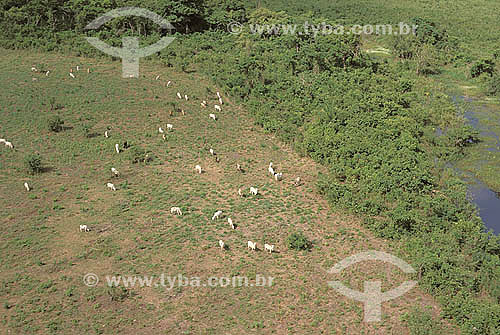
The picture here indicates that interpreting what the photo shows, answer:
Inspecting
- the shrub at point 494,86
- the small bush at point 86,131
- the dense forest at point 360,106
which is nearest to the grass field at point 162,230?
the small bush at point 86,131

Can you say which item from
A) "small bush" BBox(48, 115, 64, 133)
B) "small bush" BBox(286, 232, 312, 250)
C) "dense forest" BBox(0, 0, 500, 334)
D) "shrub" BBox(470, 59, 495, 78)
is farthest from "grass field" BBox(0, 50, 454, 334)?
"shrub" BBox(470, 59, 495, 78)

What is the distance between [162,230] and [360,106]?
54.6ft

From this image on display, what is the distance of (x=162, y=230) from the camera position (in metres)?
22.2

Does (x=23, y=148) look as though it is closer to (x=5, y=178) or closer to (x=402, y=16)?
(x=5, y=178)

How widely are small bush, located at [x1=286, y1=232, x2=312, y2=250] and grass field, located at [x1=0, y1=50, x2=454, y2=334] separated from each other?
0.36 meters

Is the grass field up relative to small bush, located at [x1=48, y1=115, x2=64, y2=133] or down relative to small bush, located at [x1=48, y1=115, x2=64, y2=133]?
down

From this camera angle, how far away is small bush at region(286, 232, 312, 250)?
2108cm

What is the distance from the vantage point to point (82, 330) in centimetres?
1692

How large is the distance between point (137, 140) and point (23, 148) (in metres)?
6.90

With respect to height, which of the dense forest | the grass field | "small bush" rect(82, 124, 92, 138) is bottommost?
the grass field

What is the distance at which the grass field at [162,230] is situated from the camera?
58.2 feet

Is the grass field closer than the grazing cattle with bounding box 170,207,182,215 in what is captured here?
Yes

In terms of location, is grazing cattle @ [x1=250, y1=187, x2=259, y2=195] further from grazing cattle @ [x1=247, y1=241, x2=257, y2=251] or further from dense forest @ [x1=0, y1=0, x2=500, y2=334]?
grazing cattle @ [x1=247, y1=241, x2=257, y2=251]

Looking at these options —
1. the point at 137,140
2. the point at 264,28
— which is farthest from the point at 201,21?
the point at 137,140
